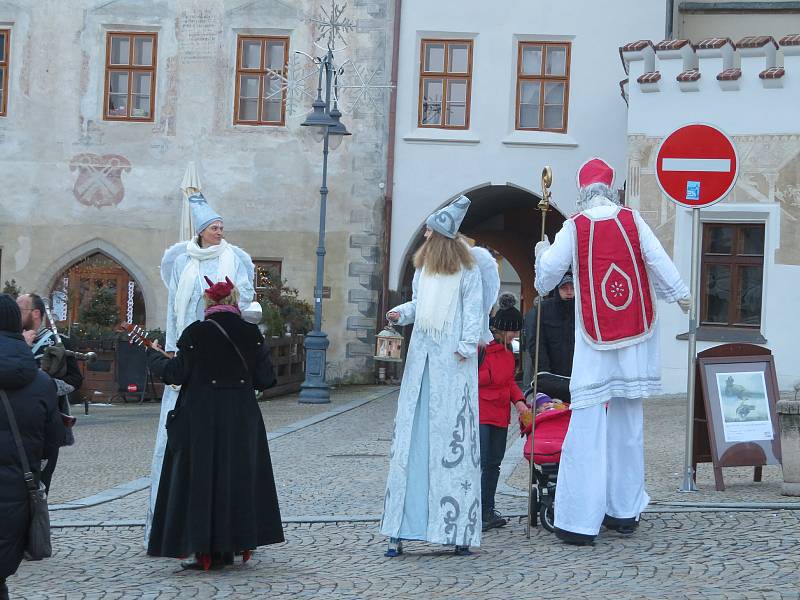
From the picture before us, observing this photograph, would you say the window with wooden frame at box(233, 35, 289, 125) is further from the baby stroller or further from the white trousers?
the white trousers

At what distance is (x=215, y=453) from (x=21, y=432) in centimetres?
155

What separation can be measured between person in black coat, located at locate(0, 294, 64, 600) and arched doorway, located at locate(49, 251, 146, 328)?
18.7 m

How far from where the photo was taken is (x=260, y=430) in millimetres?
7199

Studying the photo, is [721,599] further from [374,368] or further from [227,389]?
[374,368]

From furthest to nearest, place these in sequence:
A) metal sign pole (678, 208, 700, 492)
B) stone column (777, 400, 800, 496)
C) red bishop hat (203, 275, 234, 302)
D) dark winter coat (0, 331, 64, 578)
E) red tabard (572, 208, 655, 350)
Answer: metal sign pole (678, 208, 700, 492), stone column (777, 400, 800, 496), red tabard (572, 208, 655, 350), red bishop hat (203, 275, 234, 302), dark winter coat (0, 331, 64, 578)

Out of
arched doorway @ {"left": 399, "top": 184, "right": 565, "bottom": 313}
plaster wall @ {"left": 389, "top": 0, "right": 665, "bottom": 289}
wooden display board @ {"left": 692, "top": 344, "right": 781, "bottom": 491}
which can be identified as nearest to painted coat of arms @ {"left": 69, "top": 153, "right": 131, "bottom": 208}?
plaster wall @ {"left": 389, "top": 0, "right": 665, "bottom": 289}

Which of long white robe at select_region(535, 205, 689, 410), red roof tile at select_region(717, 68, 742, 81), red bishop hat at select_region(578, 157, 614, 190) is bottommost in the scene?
long white robe at select_region(535, 205, 689, 410)

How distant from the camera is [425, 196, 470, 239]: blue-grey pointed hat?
24.4ft

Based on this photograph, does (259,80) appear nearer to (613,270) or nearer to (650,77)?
(650,77)

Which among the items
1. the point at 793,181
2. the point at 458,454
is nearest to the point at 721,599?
the point at 458,454

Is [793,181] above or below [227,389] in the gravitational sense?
above

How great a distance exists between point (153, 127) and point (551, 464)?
17.4 metres

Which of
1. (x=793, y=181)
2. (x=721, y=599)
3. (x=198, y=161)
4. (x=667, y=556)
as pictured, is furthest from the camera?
(x=198, y=161)

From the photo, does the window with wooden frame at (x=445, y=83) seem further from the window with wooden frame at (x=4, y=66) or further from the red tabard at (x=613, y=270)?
the red tabard at (x=613, y=270)
